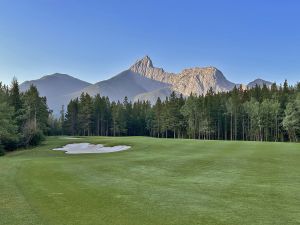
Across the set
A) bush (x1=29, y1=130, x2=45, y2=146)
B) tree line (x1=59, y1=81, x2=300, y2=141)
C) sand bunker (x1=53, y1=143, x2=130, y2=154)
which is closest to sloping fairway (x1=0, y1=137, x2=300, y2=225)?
sand bunker (x1=53, y1=143, x2=130, y2=154)

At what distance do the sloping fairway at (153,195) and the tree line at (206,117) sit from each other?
7597cm

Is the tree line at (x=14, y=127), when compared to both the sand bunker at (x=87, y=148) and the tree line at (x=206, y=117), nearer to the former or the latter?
the sand bunker at (x=87, y=148)

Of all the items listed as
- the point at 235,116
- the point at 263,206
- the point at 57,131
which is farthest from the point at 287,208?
the point at 57,131

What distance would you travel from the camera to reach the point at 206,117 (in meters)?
114

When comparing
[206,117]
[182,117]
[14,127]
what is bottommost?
[14,127]

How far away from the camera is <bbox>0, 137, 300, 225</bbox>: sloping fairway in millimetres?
11305

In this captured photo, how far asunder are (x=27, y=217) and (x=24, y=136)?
183ft

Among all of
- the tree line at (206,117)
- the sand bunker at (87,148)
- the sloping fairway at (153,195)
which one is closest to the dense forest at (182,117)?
the tree line at (206,117)

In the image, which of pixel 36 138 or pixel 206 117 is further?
pixel 206 117

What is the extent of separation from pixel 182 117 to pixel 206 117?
1150cm

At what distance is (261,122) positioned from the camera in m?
102

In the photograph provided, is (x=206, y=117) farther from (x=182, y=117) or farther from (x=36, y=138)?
(x=36, y=138)

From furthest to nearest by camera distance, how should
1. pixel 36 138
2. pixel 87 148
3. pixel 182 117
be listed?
pixel 182 117
pixel 36 138
pixel 87 148

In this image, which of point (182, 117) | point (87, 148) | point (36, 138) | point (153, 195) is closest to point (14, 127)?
point (36, 138)
